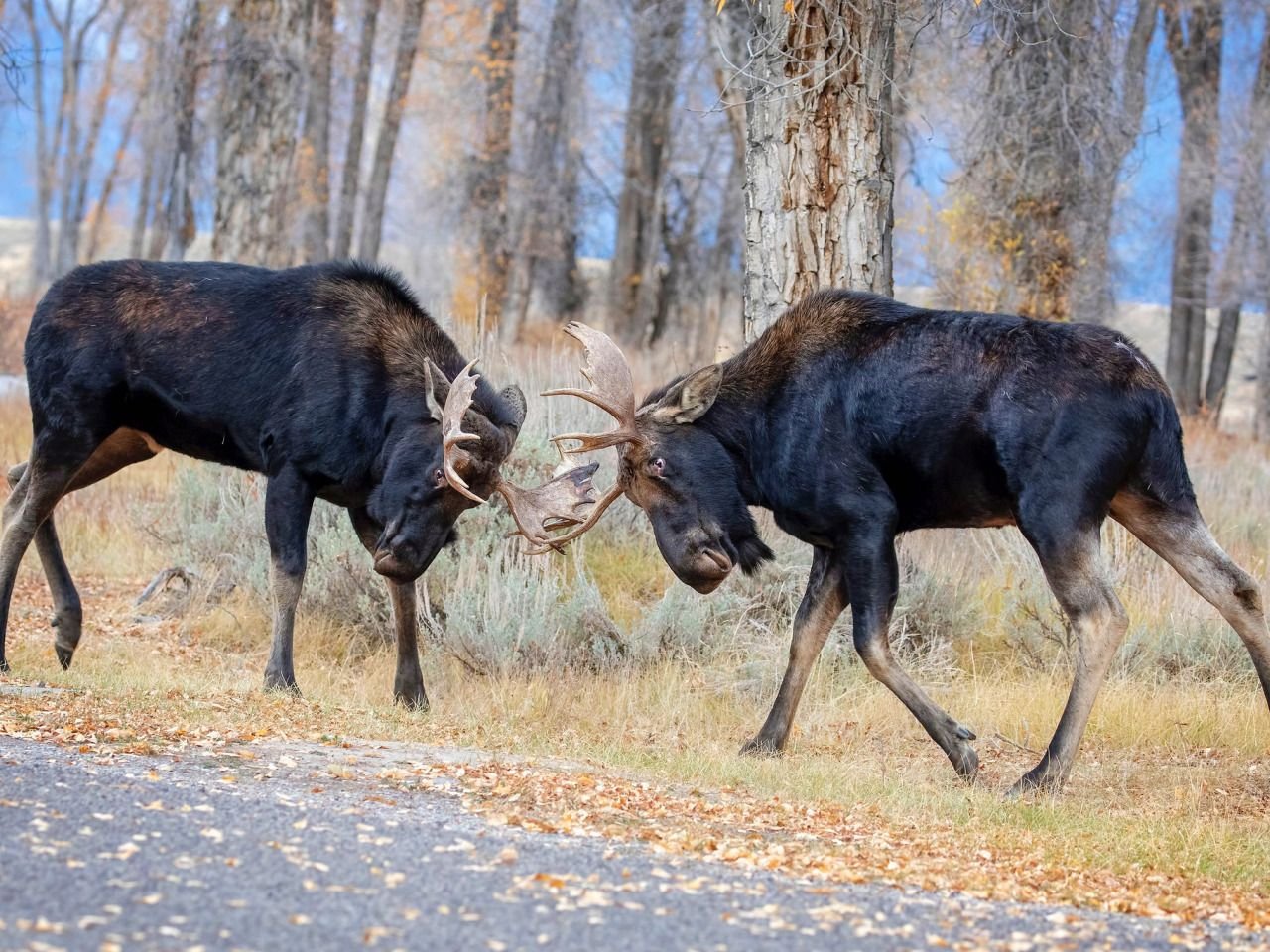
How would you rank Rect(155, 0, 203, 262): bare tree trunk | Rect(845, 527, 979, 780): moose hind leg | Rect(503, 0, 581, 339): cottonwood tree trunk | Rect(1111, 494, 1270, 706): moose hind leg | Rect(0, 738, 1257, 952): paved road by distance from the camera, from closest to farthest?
Rect(0, 738, 1257, 952): paved road
Rect(1111, 494, 1270, 706): moose hind leg
Rect(845, 527, 979, 780): moose hind leg
Rect(155, 0, 203, 262): bare tree trunk
Rect(503, 0, 581, 339): cottonwood tree trunk

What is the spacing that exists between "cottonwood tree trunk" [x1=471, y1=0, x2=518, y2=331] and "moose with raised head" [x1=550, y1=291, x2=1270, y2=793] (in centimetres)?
2103

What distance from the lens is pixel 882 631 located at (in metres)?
7.02

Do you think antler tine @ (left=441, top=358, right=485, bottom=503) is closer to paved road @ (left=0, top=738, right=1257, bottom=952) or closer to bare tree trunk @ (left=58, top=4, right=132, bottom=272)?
paved road @ (left=0, top=738, right=1257, bottom=952)

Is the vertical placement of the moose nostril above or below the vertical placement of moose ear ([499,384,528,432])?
below

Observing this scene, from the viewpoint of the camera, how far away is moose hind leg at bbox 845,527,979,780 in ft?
22.9

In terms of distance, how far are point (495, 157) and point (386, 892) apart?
1052 inches

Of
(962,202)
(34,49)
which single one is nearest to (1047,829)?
(34,49)

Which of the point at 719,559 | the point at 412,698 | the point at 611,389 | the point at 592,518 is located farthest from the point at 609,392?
the point at 412,698

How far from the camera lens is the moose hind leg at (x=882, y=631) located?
6.98 meters

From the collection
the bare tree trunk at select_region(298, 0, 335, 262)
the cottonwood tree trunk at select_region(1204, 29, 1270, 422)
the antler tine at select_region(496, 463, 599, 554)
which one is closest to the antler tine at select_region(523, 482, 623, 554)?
the antler tine at select_region(496, 463, 599, 554)

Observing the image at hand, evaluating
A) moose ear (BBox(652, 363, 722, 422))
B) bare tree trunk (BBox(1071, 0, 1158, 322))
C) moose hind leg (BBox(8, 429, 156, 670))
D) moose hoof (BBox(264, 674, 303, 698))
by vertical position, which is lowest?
moose hoof (BBox(264, 674, 303, 698))

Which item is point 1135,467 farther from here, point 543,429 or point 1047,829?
point 543,429

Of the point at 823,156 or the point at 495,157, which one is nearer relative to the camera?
the point at 823,156

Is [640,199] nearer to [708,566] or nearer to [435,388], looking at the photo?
[435,388]
